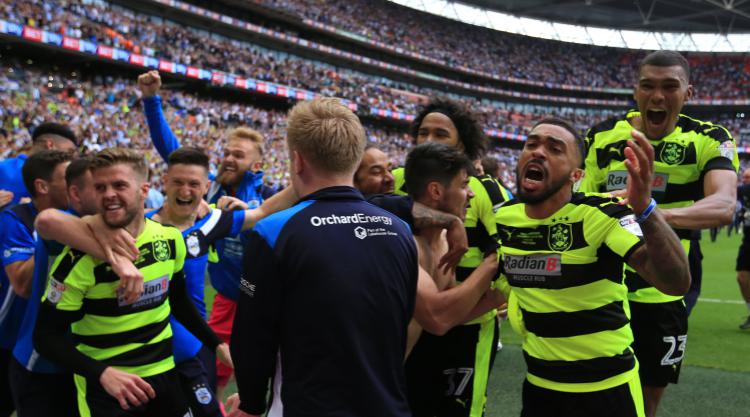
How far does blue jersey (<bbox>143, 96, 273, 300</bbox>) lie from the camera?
15.8ft

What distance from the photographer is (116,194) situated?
9.45 ft

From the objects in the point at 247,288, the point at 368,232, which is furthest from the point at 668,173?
the point at 247,288

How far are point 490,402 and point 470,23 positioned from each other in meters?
56.5

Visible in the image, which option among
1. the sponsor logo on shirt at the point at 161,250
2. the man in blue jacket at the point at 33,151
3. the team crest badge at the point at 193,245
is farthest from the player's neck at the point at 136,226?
the man in blue jacket at the point at 33,151

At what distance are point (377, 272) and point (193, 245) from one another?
210 cm

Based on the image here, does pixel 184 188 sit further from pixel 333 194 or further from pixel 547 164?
pixel 547 164

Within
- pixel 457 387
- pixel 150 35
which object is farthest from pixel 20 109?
pixel 457 387

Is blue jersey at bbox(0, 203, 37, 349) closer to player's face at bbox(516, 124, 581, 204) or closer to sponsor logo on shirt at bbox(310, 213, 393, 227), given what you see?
sponsor logo on shirt at bbox(310, 213, 393, 227)

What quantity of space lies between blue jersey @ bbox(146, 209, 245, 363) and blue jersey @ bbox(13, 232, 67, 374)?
0.64m

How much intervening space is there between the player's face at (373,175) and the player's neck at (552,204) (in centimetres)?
115

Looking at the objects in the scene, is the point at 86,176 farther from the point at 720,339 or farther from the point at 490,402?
the point at 720,339

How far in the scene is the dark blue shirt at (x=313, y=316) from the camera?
71.5 inches

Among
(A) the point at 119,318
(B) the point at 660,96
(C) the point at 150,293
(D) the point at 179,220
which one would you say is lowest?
(A) the point at 119,318

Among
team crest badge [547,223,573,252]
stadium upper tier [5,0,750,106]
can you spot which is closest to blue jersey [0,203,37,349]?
team crest badge [547,223,573,252]
